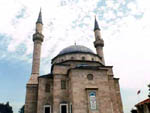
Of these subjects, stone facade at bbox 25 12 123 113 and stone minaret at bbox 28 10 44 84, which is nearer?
stone facade at bbox 25 12 123 113

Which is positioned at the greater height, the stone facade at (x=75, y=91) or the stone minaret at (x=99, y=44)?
the stone minaret at (x=99, y=44)

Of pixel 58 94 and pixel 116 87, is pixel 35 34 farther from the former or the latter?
pixel 116 87

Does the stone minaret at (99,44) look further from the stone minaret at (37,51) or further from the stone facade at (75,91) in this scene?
the stone minaret at (37,51)

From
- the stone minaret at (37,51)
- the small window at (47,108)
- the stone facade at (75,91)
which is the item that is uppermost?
the stone minaret at (37,51)

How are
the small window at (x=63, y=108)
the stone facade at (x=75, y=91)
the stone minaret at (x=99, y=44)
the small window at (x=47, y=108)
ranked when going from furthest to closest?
the stone minaret at (x=99, y=44), the small window at (x=47, y=108), the small window at (x=63, y=108), the stone facade at (x=75, y=91)

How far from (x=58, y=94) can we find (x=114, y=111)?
21.5 feet

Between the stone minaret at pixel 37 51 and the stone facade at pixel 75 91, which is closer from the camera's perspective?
the stone facade at pixel 75 91

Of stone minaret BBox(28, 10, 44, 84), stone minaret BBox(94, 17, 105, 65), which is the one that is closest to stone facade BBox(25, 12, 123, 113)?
stone minaret BBox(28, 10, 44, 84)

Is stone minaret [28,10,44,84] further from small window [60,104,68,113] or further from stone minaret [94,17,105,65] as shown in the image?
stone minaret [94,17,105,65]

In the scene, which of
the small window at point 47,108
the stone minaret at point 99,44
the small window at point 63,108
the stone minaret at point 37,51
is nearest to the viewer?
the small window at point 63,108

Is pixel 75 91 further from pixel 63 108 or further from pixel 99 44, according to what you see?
pixel 99 44

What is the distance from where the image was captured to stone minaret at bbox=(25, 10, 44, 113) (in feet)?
57.1

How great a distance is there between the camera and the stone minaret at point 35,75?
17406 millimetres

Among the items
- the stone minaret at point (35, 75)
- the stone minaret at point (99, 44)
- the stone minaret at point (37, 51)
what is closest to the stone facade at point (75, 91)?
the stone minaret at point (35, 75)
